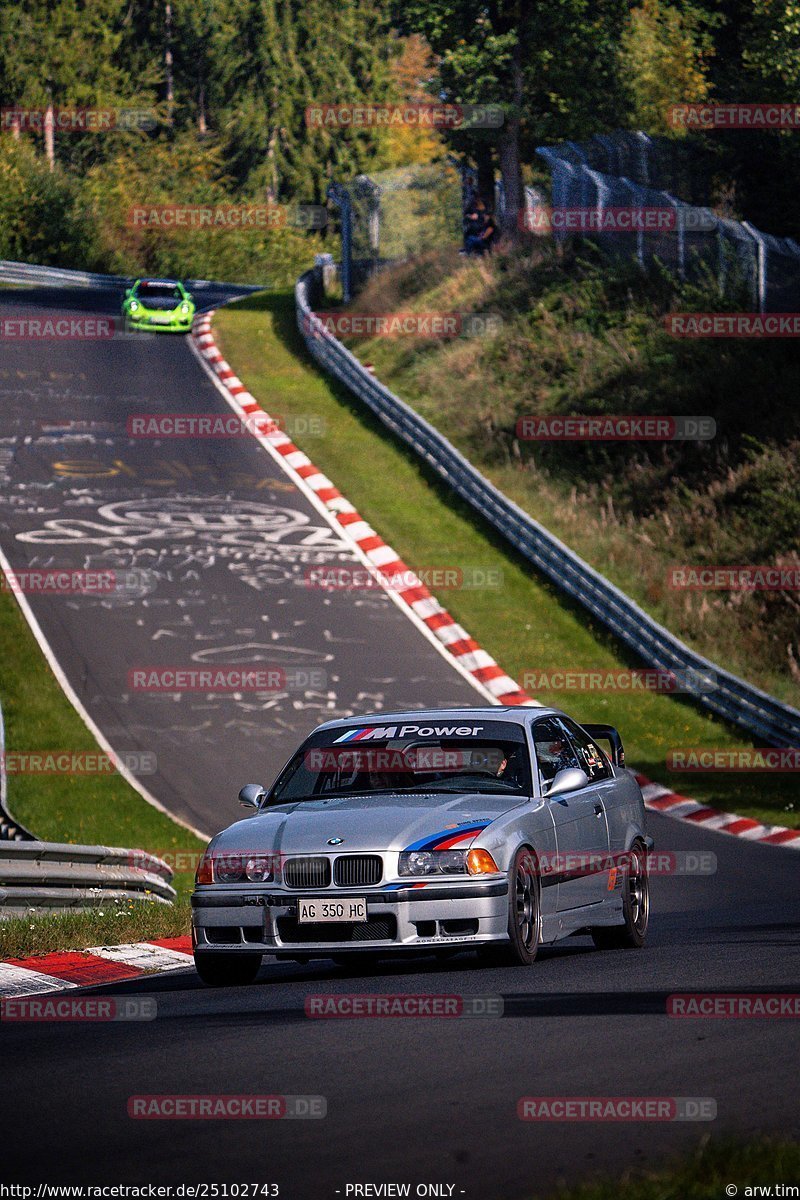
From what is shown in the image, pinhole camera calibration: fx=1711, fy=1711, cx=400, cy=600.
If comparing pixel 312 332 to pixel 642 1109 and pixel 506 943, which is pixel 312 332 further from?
pixel 642 1109

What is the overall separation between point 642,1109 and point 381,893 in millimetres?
3314

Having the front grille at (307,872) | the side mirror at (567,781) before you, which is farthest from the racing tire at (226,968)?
the side mirror at (567,781)

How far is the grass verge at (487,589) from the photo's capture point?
21891 millimetres

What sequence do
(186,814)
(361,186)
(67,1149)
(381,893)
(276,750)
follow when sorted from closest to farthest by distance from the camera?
(67,1149)
(381,893)
(186,814)
(276,750)
(361,186)

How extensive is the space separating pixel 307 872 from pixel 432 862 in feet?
2.22

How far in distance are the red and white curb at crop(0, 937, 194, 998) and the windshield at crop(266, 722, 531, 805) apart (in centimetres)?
144

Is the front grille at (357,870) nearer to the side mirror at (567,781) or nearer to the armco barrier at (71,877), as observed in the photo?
the side mirror at (567,781)

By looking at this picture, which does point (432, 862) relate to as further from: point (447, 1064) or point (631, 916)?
point (447, 1064)

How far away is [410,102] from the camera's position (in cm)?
10750

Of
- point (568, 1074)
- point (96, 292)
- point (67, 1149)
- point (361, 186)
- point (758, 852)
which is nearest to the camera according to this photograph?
point (67, 1149)

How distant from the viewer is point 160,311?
43.3 metres

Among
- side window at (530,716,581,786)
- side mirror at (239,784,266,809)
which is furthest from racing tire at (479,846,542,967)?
side mirror at (239,784,266,809)

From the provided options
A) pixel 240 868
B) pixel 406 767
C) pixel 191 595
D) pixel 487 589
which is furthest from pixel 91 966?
pixel 487 589

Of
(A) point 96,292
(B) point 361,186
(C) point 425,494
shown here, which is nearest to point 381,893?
(C) point 425,494
